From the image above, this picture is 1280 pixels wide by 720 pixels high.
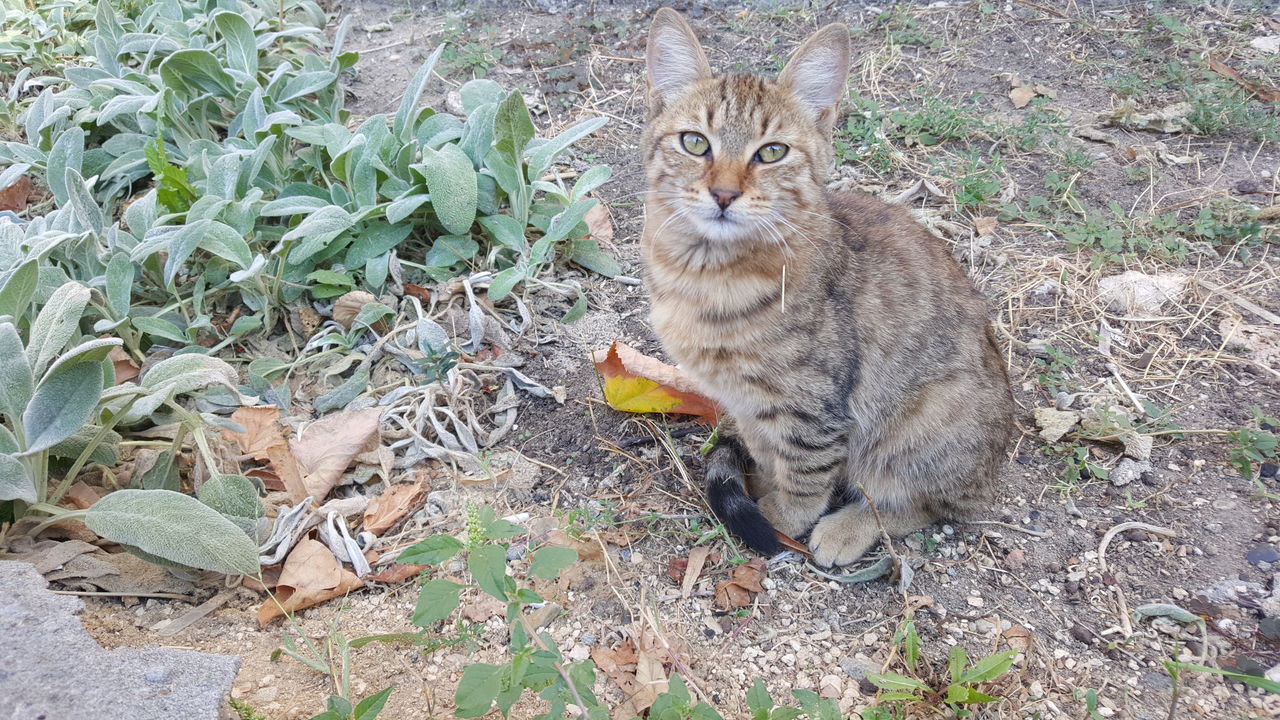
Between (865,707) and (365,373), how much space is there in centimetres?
244

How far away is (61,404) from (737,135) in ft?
7.90

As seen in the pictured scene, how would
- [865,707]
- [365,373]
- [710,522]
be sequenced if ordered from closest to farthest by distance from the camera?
[865,707] → [710,522] → [365,373]

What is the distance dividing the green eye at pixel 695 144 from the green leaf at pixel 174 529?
1989 mm

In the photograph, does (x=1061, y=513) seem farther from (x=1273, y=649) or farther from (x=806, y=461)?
(x=806, y=461)

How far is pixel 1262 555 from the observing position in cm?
281

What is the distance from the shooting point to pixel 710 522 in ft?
10.3

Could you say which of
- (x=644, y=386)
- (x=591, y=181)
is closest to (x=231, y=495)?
(x=644, y=386)

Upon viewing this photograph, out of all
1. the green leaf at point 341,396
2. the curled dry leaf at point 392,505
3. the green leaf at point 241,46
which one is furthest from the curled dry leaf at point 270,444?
the green leaf at point 241,46

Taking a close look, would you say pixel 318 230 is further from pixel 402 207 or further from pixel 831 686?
pixel 831 686

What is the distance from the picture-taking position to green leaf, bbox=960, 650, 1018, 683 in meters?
2.36

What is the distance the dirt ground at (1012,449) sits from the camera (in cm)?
257

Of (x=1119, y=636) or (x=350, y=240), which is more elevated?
(x=350, y=240)

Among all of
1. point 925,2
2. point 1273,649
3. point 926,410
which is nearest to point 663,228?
point 926,410

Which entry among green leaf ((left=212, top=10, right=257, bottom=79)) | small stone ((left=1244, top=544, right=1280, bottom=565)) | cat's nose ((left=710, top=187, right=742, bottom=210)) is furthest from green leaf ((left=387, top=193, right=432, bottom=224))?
small stone ((left=1244, top=544, right=1280, bottom=565))
